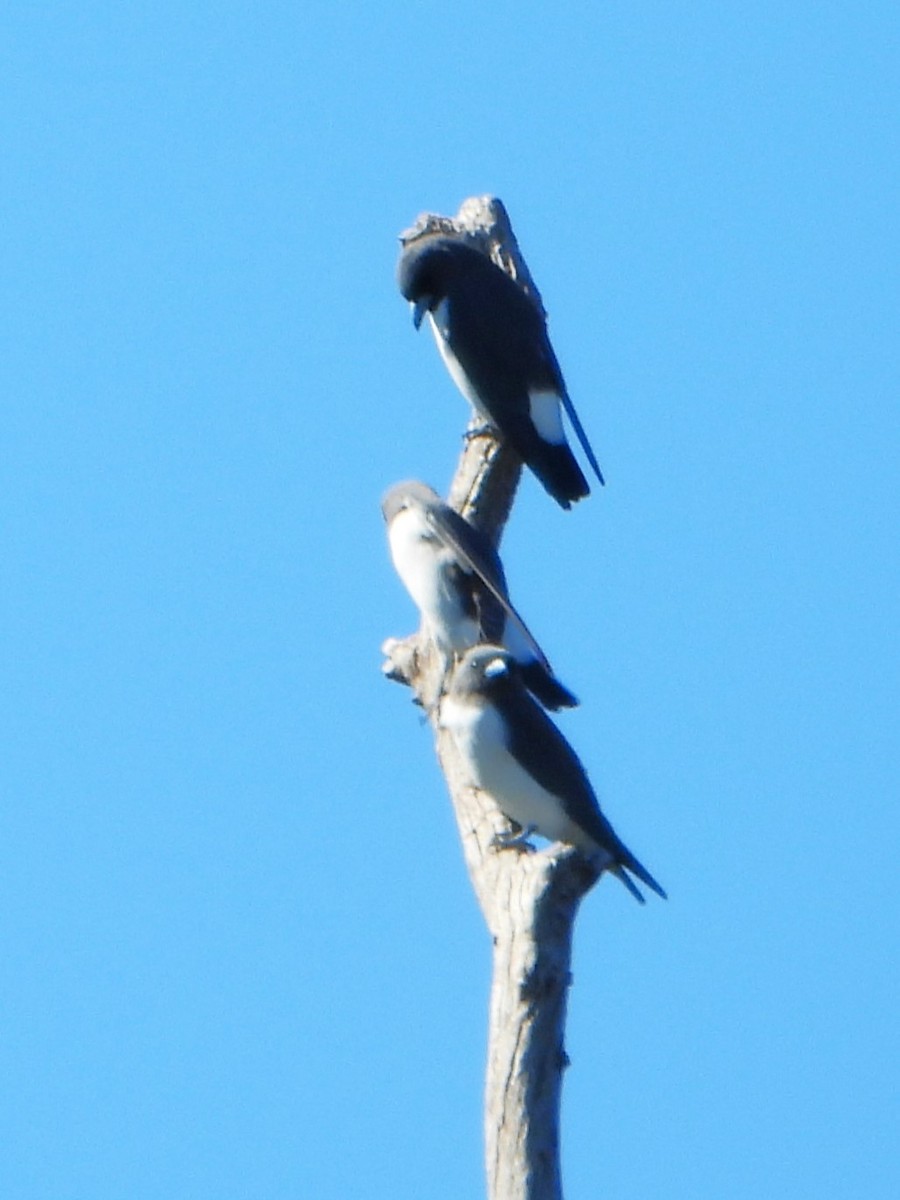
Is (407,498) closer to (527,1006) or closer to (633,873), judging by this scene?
(633,873)

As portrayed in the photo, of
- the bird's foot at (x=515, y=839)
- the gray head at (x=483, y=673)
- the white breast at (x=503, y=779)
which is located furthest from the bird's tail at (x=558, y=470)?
the bird's foot at (x=515, y=839)

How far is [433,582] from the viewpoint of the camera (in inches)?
305

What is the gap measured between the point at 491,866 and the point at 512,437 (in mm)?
2241

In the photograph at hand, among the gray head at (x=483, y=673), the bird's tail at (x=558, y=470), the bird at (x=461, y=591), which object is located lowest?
the gray head at (x=483, y=673)

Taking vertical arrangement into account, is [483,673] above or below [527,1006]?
above

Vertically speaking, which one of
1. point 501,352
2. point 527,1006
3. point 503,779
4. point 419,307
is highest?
point 419,307

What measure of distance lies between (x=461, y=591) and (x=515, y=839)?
1.11m

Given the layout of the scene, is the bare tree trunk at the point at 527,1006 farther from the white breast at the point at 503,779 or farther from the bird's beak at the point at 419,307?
the bird's beak at the point at 419,307

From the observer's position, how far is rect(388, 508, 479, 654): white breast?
7656 millimetres

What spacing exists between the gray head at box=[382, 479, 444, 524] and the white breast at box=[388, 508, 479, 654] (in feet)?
0.10

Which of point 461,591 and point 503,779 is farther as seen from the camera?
point 461,591

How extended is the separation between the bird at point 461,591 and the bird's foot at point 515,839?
0.58 m

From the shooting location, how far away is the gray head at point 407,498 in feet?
26.1

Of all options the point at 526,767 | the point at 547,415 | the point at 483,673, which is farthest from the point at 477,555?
the point at 547,415
